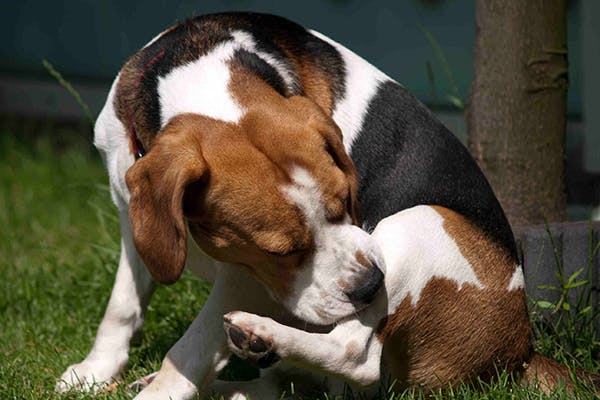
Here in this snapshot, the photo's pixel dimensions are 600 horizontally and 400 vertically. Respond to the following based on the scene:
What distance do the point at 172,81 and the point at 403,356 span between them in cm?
139

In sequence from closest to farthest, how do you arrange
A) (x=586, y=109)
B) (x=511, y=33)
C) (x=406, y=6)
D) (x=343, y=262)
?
(x=343, y=262), (x=511, y=33), (x=586, y=109), (x=406, y=6)

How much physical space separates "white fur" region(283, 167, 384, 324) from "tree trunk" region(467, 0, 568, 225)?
5.00ft

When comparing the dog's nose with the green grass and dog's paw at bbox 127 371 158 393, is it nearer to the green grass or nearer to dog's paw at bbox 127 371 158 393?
the green grass

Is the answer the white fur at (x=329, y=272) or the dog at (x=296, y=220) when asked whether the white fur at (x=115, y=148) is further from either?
the white fur at (x=329, y=272)

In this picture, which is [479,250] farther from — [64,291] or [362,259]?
[64,291]

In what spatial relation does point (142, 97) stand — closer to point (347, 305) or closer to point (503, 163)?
point (347, 305)

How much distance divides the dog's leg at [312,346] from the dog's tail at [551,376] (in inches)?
27.2

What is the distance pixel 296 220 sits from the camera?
3416mm

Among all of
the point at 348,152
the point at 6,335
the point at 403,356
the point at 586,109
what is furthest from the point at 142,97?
the point at 586,109

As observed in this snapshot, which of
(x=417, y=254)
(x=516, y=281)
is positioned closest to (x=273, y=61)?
(x=417, y=254)

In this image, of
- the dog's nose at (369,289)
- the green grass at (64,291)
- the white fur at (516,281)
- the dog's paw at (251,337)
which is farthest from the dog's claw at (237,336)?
the white fur at (516,281)

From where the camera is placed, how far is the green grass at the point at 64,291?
4.34 meters

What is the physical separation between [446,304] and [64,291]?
259 cm

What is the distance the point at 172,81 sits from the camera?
3.79 meters
